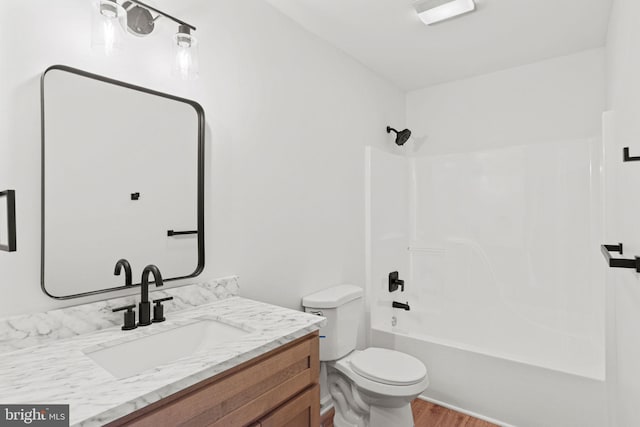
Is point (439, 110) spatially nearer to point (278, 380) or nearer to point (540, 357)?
point (540, 357)

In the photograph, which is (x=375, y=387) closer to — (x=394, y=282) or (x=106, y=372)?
(x=394, y=282)

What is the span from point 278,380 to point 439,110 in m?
2.81

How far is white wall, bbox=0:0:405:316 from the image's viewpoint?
114 cm

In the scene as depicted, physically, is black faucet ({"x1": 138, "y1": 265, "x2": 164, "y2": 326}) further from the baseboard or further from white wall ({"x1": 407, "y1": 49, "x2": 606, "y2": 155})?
white wall ({"x1": 407, "y1": 49, "x2": 606, "y2": 155})

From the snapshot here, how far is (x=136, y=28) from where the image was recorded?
54.5 inches

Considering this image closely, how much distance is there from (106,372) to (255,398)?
438 mm

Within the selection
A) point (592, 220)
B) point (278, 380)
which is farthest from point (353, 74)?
point (278, 380)

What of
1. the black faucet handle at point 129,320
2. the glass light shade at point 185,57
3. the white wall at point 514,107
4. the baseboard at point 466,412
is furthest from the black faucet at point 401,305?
the glass light shade at point 185,57

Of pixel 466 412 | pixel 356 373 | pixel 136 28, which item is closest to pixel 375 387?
pixel 356 373

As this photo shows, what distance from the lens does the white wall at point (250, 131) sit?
1.14 m

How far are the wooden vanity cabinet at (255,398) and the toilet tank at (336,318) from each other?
Result: 28.5 inches

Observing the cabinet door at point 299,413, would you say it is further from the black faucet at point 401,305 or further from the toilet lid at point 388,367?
the black faucet at point 401,305

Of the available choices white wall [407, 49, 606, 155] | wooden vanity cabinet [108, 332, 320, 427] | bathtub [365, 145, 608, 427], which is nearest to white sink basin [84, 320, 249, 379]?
wooden vanity cabinet [108, 332, 320, 427]

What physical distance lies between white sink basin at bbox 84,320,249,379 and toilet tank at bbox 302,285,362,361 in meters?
0.81
